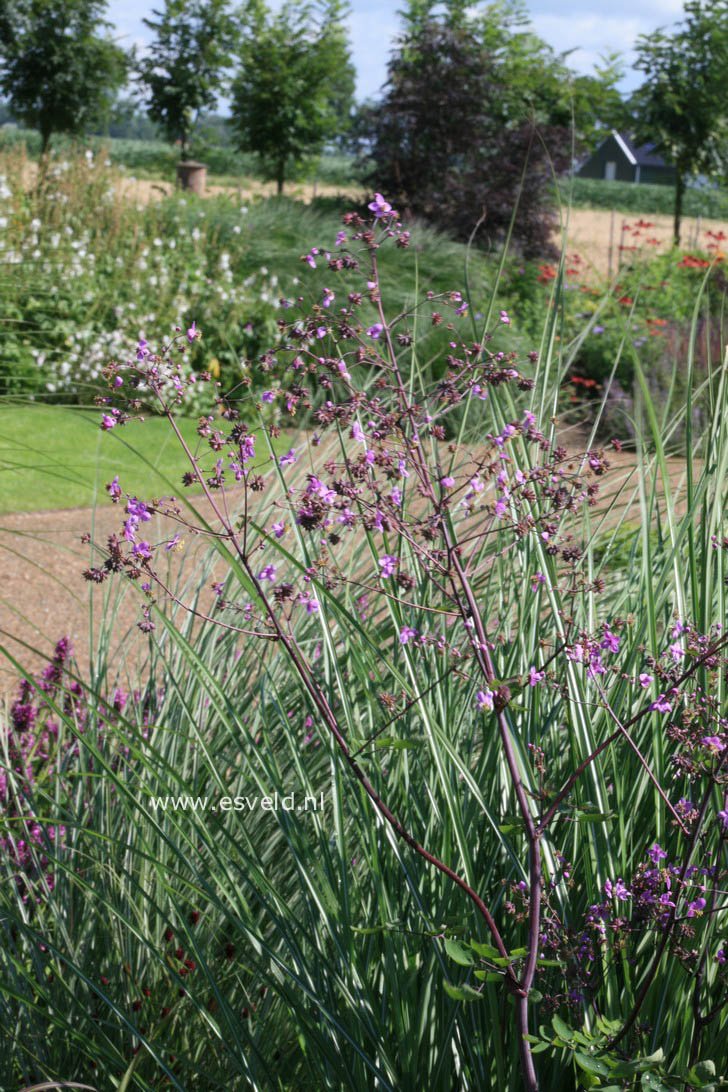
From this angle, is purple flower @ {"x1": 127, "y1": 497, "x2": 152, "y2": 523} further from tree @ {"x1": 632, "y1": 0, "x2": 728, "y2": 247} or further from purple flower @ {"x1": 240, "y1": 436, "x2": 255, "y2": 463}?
tree @ {"x1": 632, "y1": 0, "x2": 728, "y2": 247}

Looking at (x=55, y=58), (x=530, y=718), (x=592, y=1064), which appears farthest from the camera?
(x=55, y=58)

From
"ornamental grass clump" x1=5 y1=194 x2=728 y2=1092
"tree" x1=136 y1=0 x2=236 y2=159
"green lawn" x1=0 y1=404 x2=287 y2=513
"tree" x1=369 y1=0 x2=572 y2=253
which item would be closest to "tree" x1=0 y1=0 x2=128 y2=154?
"tree" x1=136 y1=0 x2=236 y2=159

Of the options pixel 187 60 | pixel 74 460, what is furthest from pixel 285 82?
pixel 74 460

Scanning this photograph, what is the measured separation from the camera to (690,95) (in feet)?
78.6

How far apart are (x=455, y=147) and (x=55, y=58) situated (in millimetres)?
14043

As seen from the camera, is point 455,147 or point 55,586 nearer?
point 55,586

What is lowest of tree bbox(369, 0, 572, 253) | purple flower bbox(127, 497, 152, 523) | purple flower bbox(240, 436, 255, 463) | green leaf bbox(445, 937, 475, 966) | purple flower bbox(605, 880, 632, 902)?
purple flower bbox(605, 880, 632, 902)

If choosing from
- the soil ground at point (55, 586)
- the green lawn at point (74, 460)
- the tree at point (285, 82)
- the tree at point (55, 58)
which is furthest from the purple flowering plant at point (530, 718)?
the tree at point (55, 58)

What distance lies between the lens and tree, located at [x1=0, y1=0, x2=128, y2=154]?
2505cm

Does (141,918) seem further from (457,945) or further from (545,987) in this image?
(457,945)

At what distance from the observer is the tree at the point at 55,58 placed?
25.0 m

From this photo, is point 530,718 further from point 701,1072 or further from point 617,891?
point 701,1072

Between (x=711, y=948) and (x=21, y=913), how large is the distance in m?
1.08

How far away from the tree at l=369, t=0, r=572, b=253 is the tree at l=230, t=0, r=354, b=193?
4.85 meters
